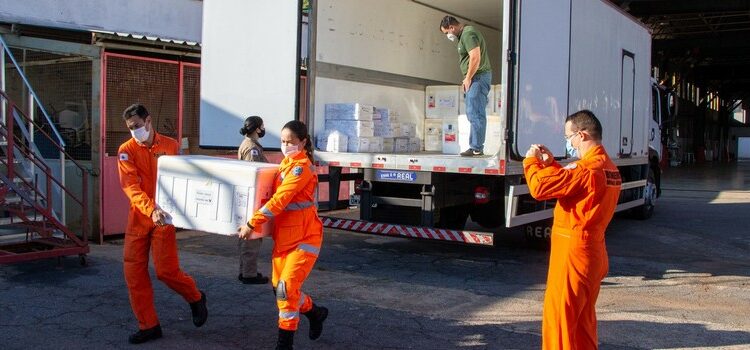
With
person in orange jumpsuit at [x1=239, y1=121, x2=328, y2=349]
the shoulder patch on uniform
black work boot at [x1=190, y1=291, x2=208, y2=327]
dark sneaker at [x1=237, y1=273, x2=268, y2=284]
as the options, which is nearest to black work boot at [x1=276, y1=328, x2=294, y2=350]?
person in orange jumpsuit at [x1=239, y1=121, x2=328, y2=349]

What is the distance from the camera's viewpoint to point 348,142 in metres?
8.16

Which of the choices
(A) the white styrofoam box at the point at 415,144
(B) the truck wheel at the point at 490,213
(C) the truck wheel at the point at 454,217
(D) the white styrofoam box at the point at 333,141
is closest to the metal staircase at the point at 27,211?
(D) the white styrofoam box at the point at 333,141

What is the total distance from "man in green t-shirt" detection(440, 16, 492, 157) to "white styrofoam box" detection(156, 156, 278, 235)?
3373 mm

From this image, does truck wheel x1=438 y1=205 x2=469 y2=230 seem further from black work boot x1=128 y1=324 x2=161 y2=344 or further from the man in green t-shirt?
black work boot x1=128 y1=324 x2=161 y2=344

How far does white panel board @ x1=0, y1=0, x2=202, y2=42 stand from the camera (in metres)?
10.5

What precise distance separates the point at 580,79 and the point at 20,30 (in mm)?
7432

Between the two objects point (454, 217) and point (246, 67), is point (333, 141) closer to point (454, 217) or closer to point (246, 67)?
point (246, 67)

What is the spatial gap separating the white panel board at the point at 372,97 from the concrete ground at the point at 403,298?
1.71 m

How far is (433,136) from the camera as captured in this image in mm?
9555

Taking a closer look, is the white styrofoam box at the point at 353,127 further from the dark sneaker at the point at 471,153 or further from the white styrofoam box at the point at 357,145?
the dark sneaker at the point at 471,153

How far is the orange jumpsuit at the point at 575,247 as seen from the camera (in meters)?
4.01

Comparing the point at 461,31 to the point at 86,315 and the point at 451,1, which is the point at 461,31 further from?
the point at 86,315

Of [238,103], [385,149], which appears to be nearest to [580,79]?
[385,149]

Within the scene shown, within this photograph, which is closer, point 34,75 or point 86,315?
point 86,315
